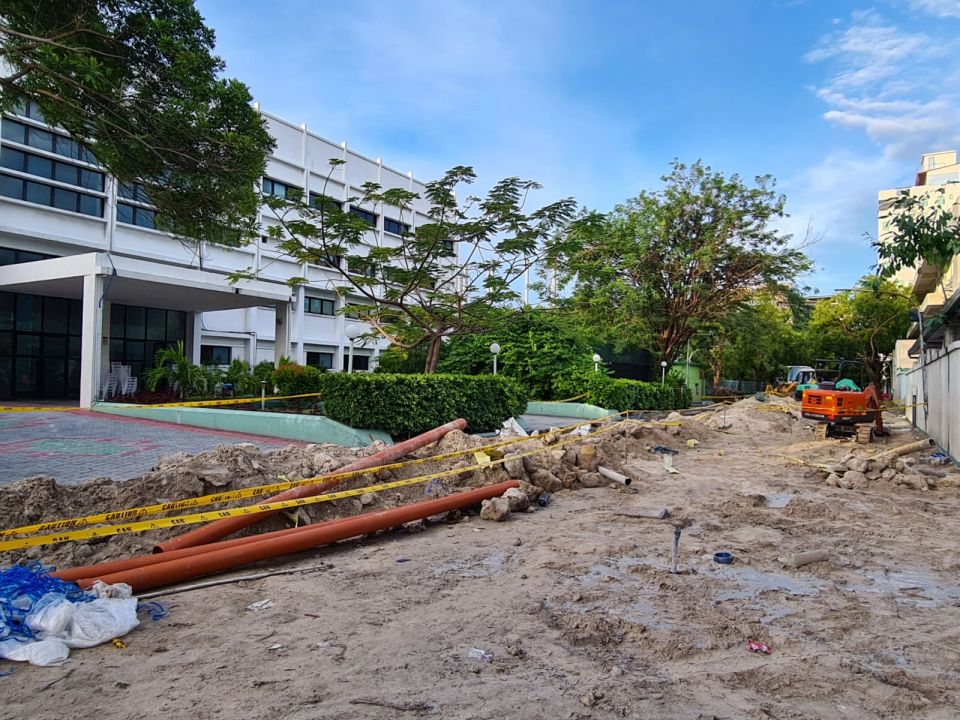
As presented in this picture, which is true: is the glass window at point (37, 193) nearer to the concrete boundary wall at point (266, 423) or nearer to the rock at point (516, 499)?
the concrete boundary wall at point (266, 423)

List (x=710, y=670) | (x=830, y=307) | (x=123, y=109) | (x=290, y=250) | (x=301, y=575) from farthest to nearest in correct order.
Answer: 1. (x=830, y=307)
2. (x=290, y=250)
3. (x=123, y=109)
4. (x=301, y=575)
5. (x=710, y=670)

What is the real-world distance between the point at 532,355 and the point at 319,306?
53.8 ft

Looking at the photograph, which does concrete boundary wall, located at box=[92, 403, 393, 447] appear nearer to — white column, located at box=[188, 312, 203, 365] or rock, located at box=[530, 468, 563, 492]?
rock, located at box=[530, 468, 563, 492]

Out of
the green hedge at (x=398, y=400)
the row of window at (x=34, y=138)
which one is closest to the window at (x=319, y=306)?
the row of window at (x=34, y=138)

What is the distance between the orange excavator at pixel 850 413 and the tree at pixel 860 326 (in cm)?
2406

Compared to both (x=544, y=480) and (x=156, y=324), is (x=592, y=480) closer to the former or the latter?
(x=544, y=480)

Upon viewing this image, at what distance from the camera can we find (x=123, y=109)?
793cm

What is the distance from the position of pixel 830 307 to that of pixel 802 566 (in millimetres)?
42631

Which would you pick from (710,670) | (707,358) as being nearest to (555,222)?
(710,670)

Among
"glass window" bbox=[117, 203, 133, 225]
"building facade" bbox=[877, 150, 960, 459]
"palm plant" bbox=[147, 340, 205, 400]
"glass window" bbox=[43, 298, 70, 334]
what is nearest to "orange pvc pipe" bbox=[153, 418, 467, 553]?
"building facade" bbox=[877, 150, 960, 459]

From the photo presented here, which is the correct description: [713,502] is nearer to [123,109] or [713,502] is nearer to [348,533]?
[348,533]

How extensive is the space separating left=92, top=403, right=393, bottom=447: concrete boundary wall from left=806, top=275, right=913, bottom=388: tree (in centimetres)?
3534

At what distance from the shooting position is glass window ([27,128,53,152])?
22031 millimetres

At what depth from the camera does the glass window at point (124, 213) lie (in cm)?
2495
